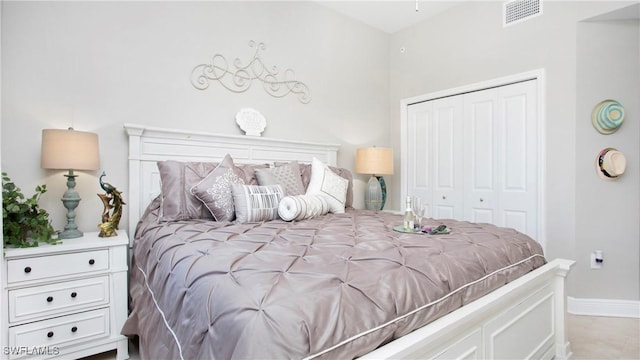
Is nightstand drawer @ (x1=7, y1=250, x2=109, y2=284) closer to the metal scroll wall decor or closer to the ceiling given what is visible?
the metal scroll wall decor

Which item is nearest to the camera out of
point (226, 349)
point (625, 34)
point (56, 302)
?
point (226, 349)

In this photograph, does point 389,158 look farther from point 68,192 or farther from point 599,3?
point 68,192

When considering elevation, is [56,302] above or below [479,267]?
below

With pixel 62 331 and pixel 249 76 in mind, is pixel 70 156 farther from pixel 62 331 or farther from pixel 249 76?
pixel 249 76

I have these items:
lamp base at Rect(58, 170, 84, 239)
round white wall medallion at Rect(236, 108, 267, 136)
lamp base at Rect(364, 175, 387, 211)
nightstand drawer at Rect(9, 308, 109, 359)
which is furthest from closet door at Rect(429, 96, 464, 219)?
lamp base at Rect(58, 170, 84, 239)

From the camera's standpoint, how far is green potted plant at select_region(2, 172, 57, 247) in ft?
5.47

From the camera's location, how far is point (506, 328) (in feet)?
4.53

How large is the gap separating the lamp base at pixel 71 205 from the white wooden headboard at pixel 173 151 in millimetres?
335

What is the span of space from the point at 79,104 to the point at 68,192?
620 millimetres

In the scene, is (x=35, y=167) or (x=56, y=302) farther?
(x=35, y=167)

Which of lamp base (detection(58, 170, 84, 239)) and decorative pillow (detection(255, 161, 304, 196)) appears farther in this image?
decorative pillow (detection(255, 161, 304, 196))

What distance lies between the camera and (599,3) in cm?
259

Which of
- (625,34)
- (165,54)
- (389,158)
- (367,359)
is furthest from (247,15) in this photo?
(625,34)

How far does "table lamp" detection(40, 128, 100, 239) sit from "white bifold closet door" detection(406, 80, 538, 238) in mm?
3208
